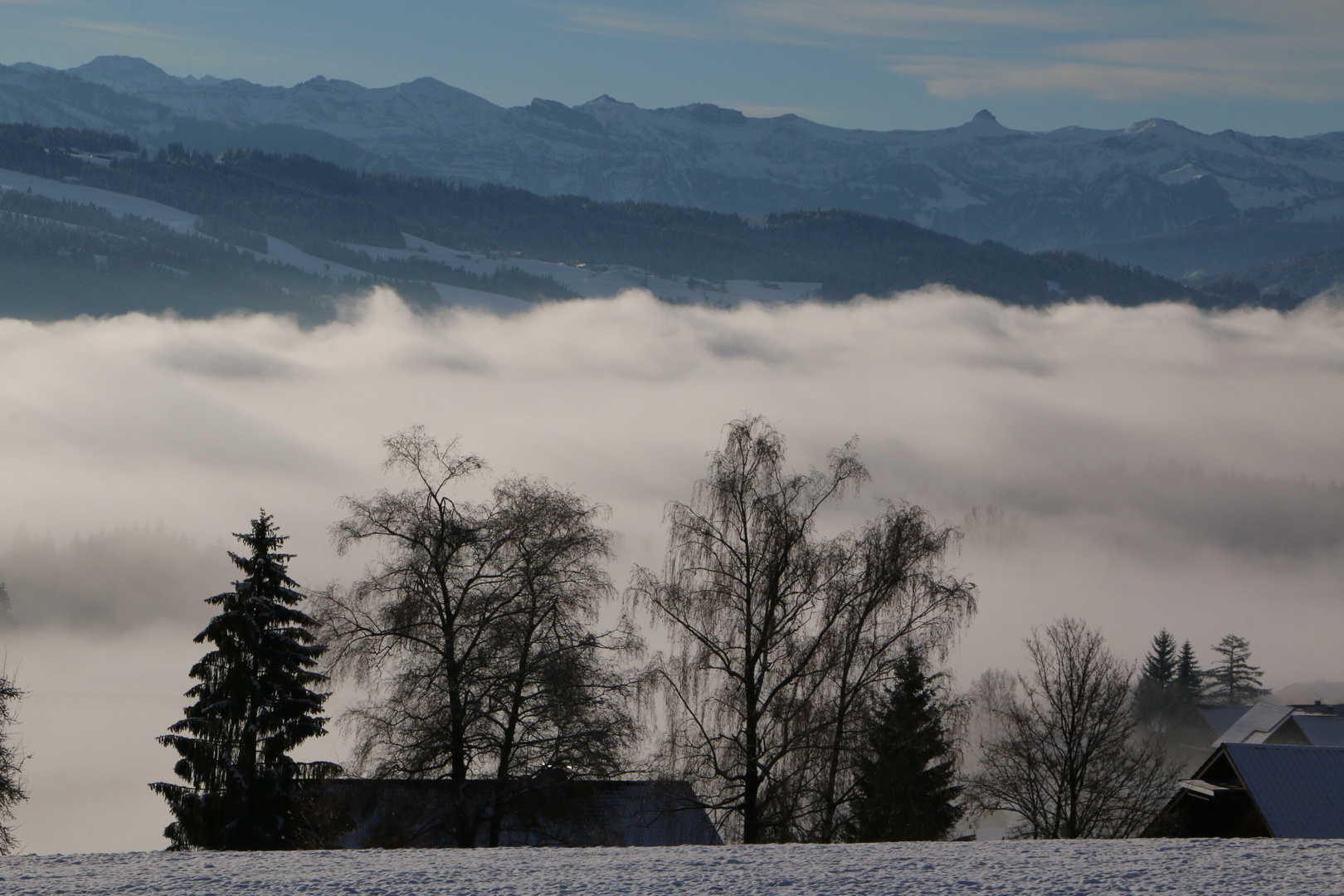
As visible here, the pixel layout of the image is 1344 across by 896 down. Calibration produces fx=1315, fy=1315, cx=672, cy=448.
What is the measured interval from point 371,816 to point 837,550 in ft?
32.5

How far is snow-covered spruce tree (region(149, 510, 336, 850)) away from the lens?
21.8m

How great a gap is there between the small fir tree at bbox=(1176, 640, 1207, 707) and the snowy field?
8470cm

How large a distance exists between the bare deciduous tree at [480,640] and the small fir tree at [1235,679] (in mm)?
89703

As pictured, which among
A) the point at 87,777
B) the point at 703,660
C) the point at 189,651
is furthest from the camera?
the point at 189,651

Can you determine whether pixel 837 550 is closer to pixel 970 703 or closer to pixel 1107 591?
pixel 970 703

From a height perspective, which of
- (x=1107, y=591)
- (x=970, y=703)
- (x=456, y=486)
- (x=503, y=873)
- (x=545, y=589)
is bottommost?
(x=503, y=873)

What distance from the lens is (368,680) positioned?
24688 mm

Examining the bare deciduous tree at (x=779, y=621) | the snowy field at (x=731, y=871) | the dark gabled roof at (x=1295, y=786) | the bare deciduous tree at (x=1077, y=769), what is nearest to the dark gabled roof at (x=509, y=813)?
the bare deciduous tree at (x=779, y=621)

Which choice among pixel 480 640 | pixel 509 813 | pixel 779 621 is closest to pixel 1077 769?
pixel 779 621

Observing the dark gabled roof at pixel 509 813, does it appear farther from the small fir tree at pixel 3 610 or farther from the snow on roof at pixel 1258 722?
the small fir tree at pixel 3 610

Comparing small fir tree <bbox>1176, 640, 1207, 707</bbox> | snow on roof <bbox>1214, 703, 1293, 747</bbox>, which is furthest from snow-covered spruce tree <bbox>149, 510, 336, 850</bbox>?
small fir tree <bbox>1176, 640, 1207, 707</bbox>

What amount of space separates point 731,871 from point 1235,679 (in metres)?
107

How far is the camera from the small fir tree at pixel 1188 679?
93.0 meters

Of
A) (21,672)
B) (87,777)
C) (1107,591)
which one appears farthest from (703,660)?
(1107,591)
